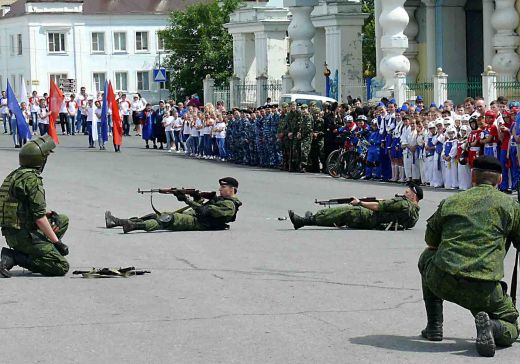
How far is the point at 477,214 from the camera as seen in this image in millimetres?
9859

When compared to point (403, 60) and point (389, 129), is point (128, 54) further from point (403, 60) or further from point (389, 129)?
point (389, 129)

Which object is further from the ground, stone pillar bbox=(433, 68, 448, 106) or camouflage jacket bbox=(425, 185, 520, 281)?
stone pillar bbox=(433, 68, 448, 106)

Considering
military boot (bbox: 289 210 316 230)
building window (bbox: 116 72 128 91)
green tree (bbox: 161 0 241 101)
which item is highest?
green tree (bbox: 161 0 241 101)

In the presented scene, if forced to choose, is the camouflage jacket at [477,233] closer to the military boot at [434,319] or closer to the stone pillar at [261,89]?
the military boot at [434,319]

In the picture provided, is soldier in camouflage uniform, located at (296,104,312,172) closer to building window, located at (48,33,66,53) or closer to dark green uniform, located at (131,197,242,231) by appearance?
dark green uniform, located at (131,197,242,231)

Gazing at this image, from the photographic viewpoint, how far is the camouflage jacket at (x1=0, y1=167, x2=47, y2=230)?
45.5 ft

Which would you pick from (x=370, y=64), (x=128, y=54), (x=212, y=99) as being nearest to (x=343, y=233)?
(x=212, y=99)

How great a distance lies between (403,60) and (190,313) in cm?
2662

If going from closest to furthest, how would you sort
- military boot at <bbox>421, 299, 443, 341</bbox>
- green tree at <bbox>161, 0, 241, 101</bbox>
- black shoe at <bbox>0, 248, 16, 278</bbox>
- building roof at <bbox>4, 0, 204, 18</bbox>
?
military boot at <bbox>421, 299, 443, 341</bbox>, black shoe at <bbox>0, 248, 16, 278</bbox>, green tree at <bbox>161, 0, 241, 101</bbox>, building roof at <bbox>4, 0, 204, 18</bbox>

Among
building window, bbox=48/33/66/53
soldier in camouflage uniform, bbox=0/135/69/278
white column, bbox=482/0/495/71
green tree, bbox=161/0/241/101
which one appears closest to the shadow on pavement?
soldier in camouflage uniform, bbox=0/135/69/278

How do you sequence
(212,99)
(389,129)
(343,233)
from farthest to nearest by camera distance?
(212,99), (389,129), (343,233)

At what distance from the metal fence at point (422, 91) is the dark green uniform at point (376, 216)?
16.2m

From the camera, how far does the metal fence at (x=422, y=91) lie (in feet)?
114

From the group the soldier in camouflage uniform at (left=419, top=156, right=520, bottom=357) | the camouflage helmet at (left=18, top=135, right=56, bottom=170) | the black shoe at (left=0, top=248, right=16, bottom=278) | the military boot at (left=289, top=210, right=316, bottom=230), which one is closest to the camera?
the soldier in camouflage uniform at (left=419, top=156, right=520, bottom=357)
